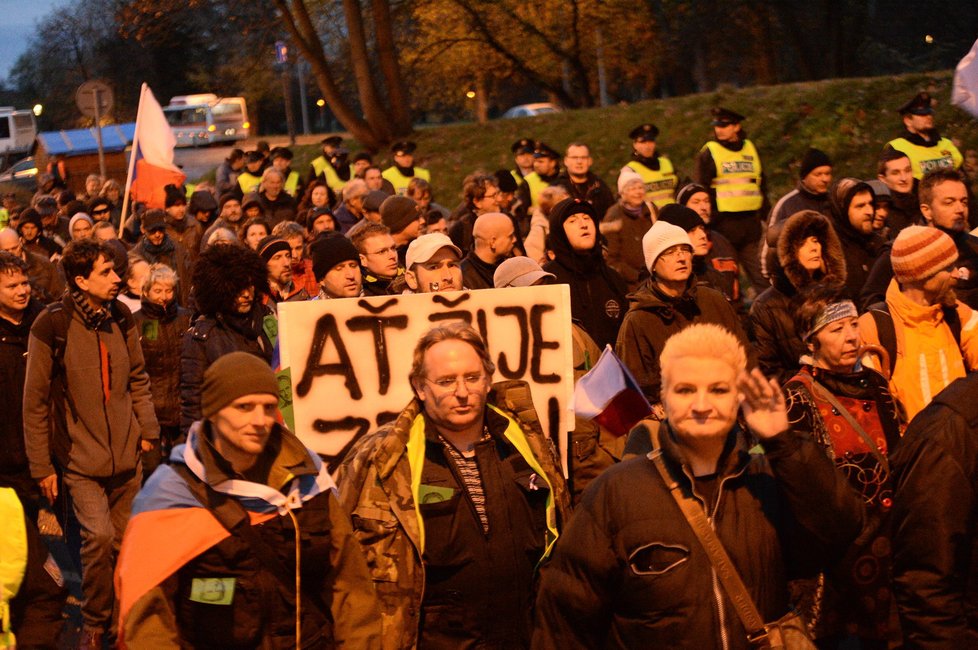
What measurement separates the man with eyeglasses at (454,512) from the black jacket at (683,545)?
0.77 m

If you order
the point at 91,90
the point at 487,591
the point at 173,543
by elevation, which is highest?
the point at 91,90

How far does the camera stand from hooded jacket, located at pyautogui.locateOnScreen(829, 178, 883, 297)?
956 centimetres

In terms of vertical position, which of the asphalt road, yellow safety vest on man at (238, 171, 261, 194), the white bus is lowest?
yellow safety vest on man at (238, 171, 261, 194)

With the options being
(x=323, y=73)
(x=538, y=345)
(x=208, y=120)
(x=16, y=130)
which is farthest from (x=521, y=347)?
(x=16, y=130)

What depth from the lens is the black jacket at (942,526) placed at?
4.46 meters

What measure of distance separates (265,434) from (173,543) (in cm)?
42

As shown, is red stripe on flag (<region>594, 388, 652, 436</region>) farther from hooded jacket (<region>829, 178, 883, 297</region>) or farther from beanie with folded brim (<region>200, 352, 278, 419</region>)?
hooded jacket (<region>829, 178, 883, 297</region>)

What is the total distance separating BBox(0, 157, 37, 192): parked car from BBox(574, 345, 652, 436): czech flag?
134 feet

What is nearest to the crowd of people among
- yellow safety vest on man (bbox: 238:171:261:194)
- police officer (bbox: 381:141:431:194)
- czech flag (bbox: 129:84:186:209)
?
czech flag (bbox: 129:84:186:209)

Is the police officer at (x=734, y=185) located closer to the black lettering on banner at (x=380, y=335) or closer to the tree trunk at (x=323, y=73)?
the black lettering on banner at (x=380, y=335)

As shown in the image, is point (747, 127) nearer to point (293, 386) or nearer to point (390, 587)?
point (293, 386)

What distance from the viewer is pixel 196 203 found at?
1678cm

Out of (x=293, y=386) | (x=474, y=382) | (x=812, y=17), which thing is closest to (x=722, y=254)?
(x=293, y=386)

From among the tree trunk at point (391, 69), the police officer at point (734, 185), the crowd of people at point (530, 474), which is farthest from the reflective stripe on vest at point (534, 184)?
the tree trunk at point (391, 69)
